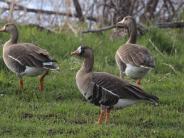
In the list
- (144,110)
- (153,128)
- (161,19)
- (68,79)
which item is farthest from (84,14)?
(153,128)

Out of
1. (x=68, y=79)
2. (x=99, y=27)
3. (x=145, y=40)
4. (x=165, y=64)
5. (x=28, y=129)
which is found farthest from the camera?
(x=99, y=27)

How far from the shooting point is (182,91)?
1096cm

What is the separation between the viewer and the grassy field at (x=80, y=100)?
328 inches

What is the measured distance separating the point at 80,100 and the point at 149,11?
6.47 metres

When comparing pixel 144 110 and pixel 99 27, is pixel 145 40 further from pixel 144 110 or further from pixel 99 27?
pixel 144 110

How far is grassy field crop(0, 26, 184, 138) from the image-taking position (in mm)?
8328

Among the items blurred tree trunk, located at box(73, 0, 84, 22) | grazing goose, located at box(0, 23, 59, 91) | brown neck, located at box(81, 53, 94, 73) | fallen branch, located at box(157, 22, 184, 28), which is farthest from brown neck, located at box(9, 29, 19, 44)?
fallen branch, located at box(157, 22, 184, 28)

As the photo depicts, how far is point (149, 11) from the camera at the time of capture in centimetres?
1622

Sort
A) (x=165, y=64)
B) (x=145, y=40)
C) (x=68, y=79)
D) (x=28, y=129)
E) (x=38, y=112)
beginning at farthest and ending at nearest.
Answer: (x=145, y=40) < (x=165, y=64) < (x=68, y=79) < (x=38, y=112) < (x=28, y=129)

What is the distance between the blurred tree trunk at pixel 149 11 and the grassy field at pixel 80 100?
1793mm

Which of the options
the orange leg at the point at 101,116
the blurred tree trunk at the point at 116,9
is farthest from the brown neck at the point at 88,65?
the blurred tree trunk at the point at 116,9

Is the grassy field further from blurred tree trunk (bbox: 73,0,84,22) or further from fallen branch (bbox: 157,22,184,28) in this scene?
blurred tree trunk (bbox: 73,0,84,22)

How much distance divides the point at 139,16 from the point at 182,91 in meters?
5.75

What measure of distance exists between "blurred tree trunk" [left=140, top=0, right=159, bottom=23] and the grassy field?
179cm
